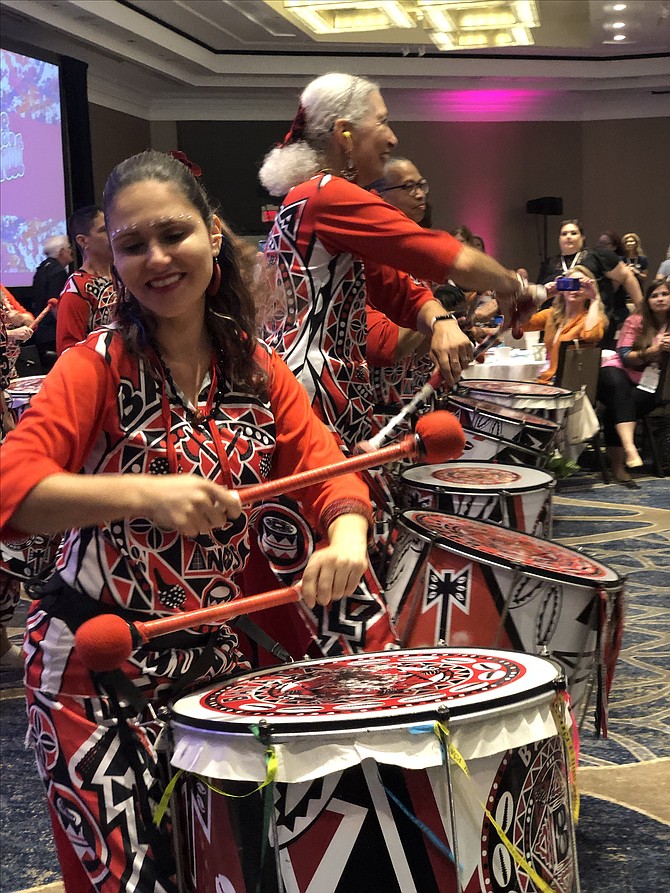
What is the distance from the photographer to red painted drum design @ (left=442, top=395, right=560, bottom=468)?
11.3ft

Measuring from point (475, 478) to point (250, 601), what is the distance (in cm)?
156

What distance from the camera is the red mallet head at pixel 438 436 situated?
51.6 inches

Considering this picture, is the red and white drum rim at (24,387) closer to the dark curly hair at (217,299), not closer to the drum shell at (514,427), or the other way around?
the drum shell at (514,427)

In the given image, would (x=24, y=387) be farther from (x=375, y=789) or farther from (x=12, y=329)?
(x=375, y=789)

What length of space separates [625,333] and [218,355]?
5741 mm

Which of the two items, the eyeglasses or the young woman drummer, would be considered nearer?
the young woman drummer

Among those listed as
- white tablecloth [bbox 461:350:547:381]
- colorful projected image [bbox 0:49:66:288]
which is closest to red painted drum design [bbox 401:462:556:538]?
white tablecloth [bbox 461:350:547:381]

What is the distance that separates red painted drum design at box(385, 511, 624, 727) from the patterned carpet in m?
0.37

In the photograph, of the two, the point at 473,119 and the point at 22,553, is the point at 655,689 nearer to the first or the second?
the point at 22,553

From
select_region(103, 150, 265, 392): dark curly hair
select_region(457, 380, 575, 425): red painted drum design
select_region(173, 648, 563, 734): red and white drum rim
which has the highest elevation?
select_region(103, 150, 265, 392): dark curly hair

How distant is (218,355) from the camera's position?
145cm

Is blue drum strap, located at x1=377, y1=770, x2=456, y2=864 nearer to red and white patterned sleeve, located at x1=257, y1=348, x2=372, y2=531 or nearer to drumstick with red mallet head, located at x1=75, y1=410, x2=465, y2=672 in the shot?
drumstick with red mallet head, located at x1=75, y1=410, x2=465, y2=672

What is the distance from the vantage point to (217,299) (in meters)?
1.49

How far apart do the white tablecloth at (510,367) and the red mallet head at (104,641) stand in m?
4.79
